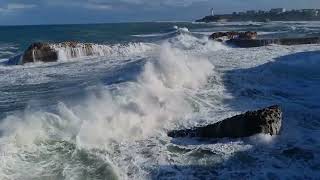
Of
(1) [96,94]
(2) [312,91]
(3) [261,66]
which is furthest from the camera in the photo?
(3) [261,66]

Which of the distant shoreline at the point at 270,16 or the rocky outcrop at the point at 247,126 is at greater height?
the rocky outcrop at the point at 247,126

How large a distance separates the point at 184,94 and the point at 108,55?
15737 millimetres

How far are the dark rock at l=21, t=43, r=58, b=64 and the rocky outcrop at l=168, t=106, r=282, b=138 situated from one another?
18.4 m

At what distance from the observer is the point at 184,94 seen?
45.9 ft

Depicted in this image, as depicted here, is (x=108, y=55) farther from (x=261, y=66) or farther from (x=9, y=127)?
(x=9, y=127)

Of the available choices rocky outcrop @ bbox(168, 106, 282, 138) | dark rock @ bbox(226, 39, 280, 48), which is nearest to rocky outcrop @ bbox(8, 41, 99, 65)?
dark rock @ bbox(226, 39, 280, 48)

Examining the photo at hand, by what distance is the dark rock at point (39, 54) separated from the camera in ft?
89.6

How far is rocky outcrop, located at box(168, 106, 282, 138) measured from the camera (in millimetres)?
10180

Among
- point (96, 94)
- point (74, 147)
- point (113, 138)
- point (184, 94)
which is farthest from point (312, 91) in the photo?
point (74, 147)

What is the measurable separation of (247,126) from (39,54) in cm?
1912

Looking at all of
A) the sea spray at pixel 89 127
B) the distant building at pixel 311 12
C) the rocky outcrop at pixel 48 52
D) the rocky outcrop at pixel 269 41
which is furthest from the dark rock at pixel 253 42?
the distant building at pixel 311 12

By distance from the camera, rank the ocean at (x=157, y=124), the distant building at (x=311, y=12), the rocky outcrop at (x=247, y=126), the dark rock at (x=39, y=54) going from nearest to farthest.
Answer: the ocean at (x=157, y=124), the rocky outcrop at (x=247, y=126), the dark rock at (x=39, y=54), the distant building at (x=311, y=12)

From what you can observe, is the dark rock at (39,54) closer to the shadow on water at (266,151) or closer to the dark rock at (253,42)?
the dark rock at (253,42)

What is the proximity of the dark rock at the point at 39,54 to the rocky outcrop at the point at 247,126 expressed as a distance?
726 inches
